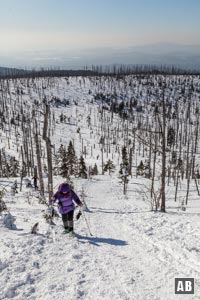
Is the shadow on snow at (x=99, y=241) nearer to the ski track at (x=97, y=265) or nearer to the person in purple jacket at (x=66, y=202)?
the ski track at (x=97, y=265)

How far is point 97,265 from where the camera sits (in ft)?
Result: 26.7

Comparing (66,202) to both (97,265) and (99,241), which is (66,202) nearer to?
(99,241)

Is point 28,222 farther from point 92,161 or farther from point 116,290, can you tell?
point 92,161

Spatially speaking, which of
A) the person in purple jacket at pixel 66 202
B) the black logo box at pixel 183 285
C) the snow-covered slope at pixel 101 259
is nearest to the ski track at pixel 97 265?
the snow-covered slope at pixel 101 259

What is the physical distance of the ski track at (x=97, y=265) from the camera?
6.70 metres

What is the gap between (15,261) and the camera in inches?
320

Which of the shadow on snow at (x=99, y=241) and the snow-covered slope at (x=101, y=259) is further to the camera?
the shadow on snow at (x=99, y=241)

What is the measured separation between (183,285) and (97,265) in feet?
7.74

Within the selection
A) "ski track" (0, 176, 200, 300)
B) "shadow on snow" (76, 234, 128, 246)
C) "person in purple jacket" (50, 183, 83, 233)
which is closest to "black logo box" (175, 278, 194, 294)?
"ski track" (0, 176, 200, 300)

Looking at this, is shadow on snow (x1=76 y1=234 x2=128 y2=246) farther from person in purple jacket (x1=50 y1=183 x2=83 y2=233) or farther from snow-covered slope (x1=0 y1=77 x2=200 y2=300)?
person in purple jacket (x1=50 y1=183 x2=83 y2=233)

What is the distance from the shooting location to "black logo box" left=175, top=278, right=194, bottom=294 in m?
6.76

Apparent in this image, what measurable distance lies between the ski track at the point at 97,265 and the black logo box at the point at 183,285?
0.12m

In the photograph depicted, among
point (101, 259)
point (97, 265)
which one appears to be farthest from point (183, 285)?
point (101, 259)

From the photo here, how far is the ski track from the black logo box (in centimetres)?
12
